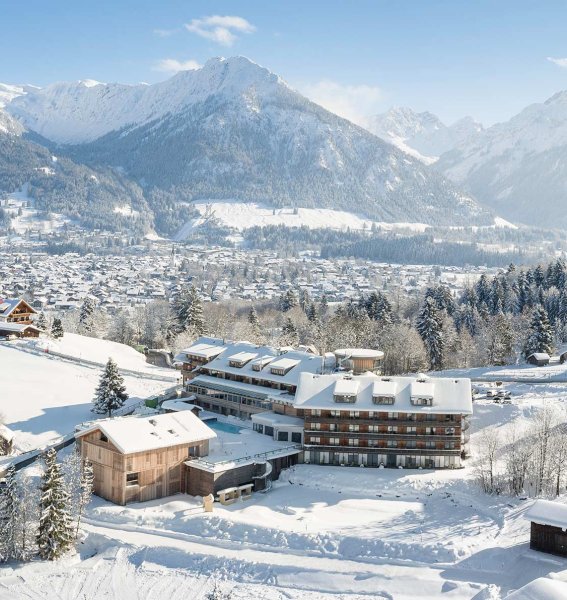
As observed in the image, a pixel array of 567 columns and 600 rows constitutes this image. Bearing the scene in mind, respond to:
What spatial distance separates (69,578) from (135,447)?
11461 mm

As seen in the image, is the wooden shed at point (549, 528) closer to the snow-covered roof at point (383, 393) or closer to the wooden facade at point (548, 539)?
the wooden facade at point (548, 539)

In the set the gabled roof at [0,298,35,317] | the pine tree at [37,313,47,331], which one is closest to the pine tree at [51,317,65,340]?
the pine tree at [37,313,47,331]

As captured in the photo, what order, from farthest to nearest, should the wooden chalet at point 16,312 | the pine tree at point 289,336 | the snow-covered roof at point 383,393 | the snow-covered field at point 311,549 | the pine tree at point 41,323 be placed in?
the pine tree at point 41,323, the wooden chalet at point 16,312, the pine tree at point 289,336, the snow-covered roof at point 383,393, the snow-covered field at point 311,549

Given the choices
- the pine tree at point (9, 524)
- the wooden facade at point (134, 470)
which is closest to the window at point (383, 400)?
the wooden facade at point (134, 470)

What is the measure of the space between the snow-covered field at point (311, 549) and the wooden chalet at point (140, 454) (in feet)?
4.03

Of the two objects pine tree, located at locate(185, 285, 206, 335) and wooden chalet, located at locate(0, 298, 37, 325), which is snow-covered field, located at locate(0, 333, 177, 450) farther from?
pine tree, located at locate(185, 285, 206, 335)

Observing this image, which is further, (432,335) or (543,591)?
(432,335)

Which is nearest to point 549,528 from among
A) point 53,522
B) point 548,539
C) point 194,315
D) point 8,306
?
point 548,539

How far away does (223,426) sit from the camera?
213 feet

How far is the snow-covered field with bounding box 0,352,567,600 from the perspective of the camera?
4003 centimetres

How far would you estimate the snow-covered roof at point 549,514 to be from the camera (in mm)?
41812

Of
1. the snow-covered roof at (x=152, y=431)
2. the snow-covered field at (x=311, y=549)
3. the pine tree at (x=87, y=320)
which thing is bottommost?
the snow-covered field at (x=311, y=549)

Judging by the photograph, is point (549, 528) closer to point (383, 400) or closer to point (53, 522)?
point (383, 400)

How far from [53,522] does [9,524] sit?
253 cm
